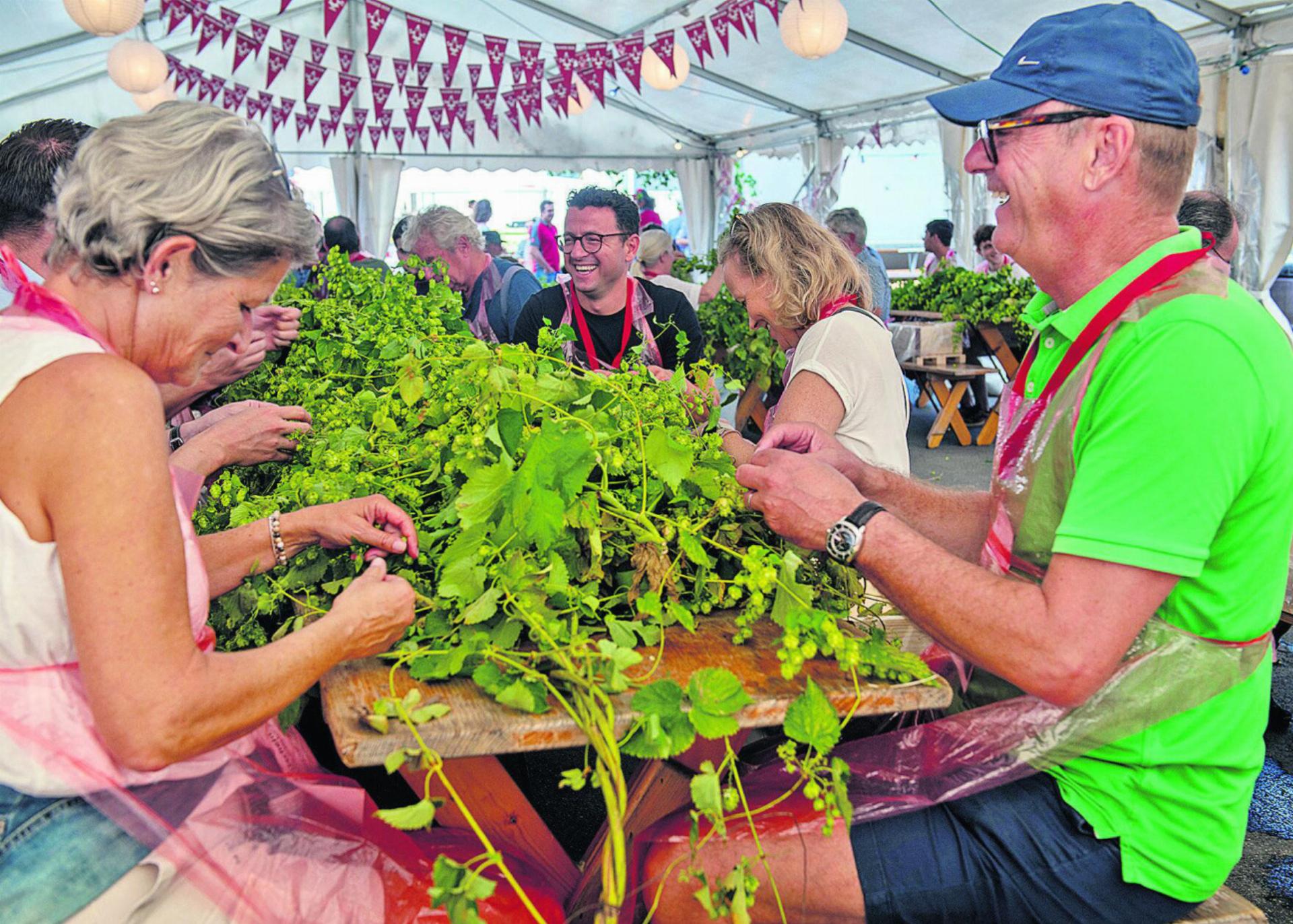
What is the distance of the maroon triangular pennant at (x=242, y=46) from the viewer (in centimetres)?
939

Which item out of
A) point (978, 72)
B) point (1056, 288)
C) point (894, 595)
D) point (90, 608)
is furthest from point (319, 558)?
point (978, 72)

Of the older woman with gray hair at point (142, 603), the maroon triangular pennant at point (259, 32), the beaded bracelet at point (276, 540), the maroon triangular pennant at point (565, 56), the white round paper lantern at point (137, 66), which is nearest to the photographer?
the older woman with gray hair at point (142, 603)

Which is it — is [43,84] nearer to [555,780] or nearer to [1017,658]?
[555,780]

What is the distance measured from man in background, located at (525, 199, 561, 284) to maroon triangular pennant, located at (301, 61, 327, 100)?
11.2 ft

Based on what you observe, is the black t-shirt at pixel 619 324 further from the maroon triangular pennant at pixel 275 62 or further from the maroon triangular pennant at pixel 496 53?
the maroon triangular pennant at pixel 275 62

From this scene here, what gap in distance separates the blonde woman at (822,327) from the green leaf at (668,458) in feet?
4.12

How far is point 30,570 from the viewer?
46.1 inches

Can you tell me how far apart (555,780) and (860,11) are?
778 centimetres

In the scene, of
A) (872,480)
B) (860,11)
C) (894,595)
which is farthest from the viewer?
(860,11)

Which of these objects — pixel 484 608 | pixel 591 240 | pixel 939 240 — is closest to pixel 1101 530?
pixel 484 608

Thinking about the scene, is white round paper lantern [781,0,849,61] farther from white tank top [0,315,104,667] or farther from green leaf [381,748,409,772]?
green leaf [381,748,409,772]

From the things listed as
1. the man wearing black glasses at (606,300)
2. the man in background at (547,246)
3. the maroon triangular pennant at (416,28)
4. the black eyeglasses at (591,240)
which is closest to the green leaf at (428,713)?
the man wearing black glasses at (606,300)

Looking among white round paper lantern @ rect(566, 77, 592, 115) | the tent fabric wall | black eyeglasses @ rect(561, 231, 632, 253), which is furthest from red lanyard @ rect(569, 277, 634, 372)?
the tent fabric wall

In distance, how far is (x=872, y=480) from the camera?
6.31ft
